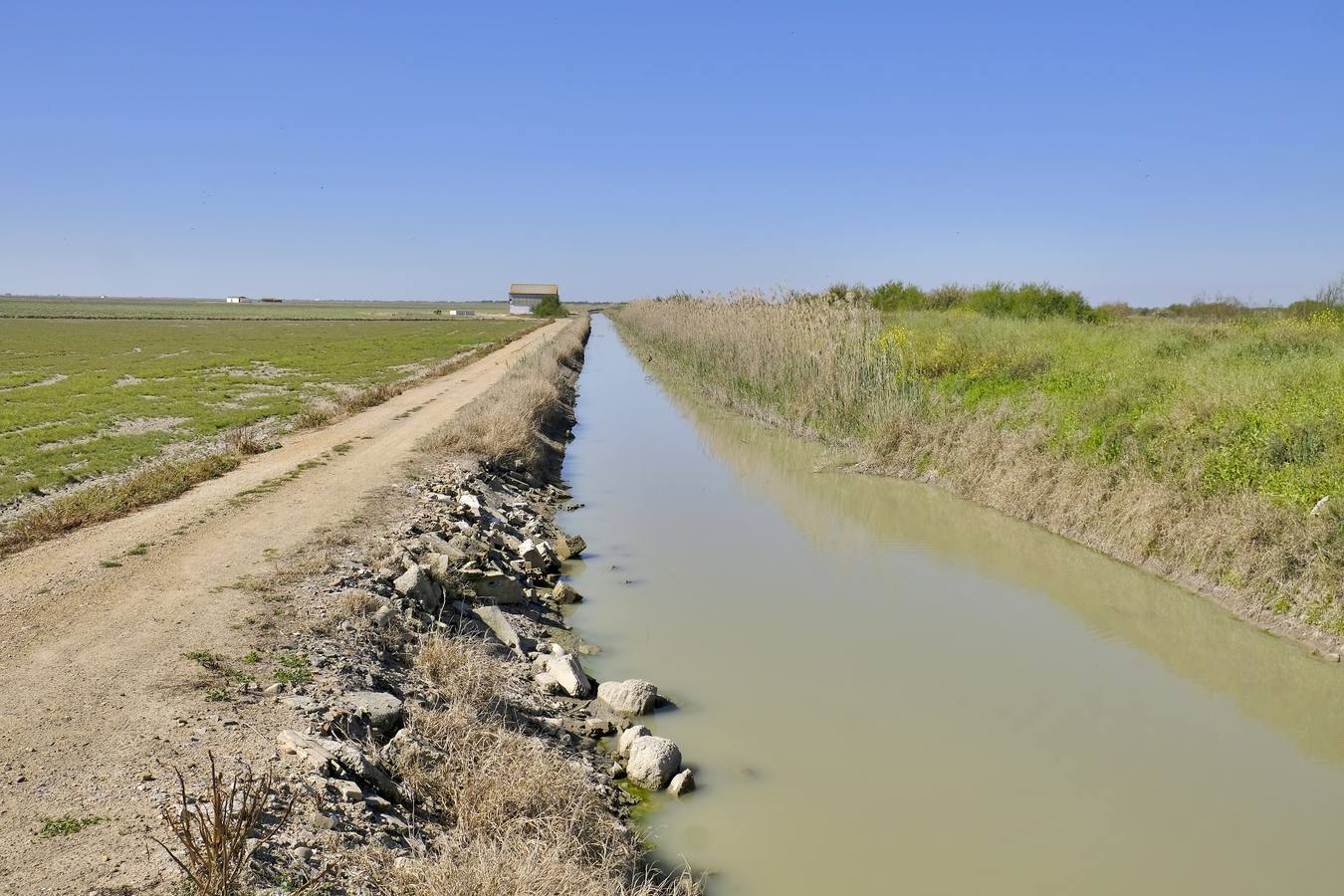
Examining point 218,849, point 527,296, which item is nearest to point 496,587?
point 218,849

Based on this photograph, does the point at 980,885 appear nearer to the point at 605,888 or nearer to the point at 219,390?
the point at 605,888

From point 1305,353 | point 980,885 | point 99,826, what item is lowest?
point 980,885

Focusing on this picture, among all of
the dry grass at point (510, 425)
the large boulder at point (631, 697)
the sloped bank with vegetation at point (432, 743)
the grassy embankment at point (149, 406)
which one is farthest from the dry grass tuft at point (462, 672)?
the dry grass at point (510, 425)


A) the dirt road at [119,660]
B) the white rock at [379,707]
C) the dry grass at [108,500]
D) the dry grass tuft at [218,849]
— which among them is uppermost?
the dry grass tuft at [218,849]

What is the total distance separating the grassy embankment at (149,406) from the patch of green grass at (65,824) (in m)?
5.80

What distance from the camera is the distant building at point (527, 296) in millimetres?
109500

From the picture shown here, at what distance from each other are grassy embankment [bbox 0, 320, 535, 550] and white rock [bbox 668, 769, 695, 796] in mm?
6900

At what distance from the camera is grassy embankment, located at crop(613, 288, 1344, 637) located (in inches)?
359

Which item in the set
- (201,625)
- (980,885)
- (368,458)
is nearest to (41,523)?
(201,625)

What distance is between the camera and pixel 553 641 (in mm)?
8312

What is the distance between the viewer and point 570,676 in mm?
7066

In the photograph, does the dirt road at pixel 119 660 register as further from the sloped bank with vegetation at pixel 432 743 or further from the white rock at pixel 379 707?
the white rock at pixel 379 707

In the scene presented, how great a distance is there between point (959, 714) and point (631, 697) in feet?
8.22

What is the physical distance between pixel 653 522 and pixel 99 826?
9.63 metres
